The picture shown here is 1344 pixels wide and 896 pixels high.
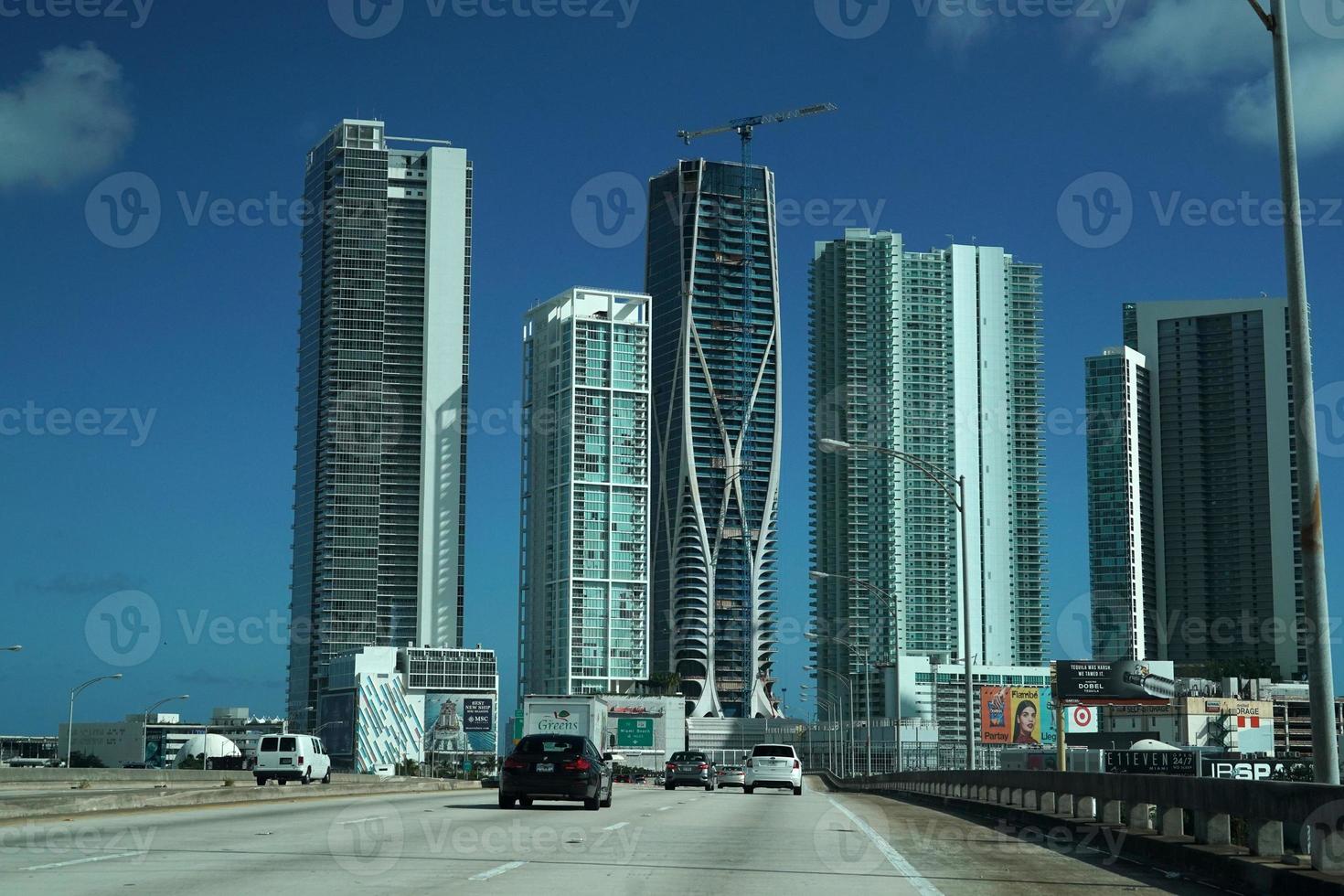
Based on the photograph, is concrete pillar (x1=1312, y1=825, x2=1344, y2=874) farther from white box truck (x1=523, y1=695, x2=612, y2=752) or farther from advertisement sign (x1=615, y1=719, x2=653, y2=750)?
advertisement sign (x1=615, y1=719, x2=653, y2=750)

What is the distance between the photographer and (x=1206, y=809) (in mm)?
17031

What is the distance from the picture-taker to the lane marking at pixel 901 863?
14.9 meters

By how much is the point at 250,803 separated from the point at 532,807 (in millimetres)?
6270

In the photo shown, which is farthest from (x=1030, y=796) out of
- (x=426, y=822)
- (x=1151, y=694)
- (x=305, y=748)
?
(x=1151, y=694)

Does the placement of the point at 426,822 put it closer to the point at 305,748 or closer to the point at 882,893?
the point at 882,893

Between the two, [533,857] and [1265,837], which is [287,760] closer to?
[533,857]

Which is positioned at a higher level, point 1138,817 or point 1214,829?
point 1214,829

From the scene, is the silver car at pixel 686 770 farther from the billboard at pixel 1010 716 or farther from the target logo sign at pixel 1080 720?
the target logo sign at pixel 1080 720

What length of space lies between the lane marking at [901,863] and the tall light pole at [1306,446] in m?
3.96

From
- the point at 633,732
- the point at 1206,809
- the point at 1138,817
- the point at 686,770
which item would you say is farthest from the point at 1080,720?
the point at 1206,809

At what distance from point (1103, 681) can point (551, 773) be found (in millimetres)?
122187

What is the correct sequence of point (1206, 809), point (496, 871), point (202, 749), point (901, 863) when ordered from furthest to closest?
Result: point (202, 749), point (901, 863), point (1206, 809), point (496, 871)

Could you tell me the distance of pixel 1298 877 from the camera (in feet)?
44.1

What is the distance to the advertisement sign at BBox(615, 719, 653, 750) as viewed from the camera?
192 meters
